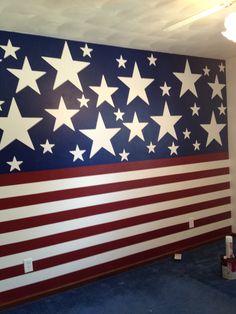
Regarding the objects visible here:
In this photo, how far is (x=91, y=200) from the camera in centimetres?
305

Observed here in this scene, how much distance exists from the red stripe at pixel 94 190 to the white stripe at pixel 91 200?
34 mm

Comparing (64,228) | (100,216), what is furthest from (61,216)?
(100,216)

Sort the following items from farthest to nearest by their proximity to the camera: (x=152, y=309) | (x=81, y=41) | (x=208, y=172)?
(x=208, y=172) → (x=81, y=41) → (x=152, y=309)

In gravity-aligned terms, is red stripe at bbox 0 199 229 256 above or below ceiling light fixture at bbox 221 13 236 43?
below

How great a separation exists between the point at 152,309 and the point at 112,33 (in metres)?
2.38

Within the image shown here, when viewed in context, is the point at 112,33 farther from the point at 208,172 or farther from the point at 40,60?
the point at 208,172

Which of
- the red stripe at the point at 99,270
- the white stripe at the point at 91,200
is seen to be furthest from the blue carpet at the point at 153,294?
the white stripe at the point at 91,200

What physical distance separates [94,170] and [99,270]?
100 cm

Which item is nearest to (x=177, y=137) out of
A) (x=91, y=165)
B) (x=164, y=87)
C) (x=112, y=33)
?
(x=164, y=87)

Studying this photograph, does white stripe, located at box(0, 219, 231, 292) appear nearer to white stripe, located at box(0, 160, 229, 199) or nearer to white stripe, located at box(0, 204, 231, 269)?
white stripe, located at box(0, 204, 231, 269)

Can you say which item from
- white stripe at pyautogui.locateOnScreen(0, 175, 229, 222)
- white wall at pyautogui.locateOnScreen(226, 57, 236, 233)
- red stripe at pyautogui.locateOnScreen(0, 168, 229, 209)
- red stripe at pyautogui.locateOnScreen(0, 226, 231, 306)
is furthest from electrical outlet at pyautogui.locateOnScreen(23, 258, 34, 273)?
white wall at pyautogui.locateOnScreen(226, 57, 236, 233)

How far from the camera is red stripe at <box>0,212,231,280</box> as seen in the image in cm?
271

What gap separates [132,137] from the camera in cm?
331

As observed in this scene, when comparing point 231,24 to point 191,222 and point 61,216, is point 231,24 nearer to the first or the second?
point 61,216
